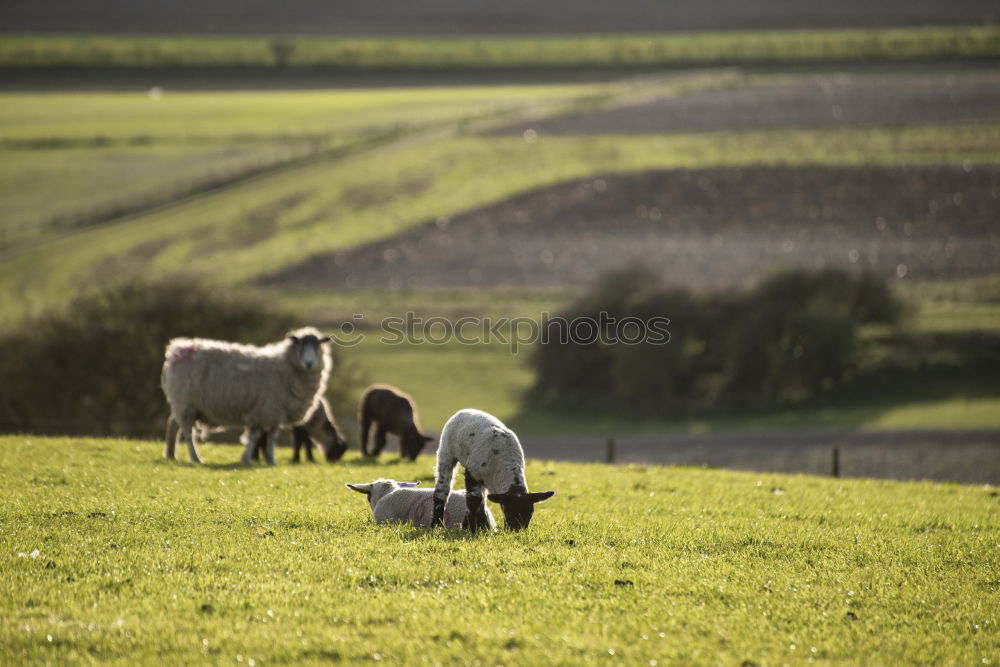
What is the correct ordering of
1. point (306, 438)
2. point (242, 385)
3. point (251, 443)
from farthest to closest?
point (306, 438), point (251, 443), point (242, 385)

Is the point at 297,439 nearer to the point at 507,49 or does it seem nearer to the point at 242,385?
the point at 242,385

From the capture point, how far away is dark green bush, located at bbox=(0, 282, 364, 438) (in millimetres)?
34469

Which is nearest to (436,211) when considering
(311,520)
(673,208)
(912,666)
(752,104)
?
(673,208)

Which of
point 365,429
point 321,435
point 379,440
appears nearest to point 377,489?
point 321,435

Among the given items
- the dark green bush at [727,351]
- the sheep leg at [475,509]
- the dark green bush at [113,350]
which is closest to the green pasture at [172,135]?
the dark green bush at [727,351]

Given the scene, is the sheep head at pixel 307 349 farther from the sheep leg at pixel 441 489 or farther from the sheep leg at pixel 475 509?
the sheep leg at pixel 475 509

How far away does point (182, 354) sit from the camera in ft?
68.3

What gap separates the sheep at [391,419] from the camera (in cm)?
2284

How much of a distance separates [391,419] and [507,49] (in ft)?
367

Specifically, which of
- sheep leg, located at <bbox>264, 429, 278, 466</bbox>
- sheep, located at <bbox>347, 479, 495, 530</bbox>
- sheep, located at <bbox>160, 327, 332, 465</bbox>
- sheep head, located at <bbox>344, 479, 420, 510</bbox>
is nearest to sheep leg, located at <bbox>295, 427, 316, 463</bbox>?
sheep leg, located at <bbox>264, 429, 278, 466</bbox>

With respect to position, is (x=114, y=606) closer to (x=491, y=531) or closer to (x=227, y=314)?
(x=491, y=531)

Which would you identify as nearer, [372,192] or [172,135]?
[372,192]

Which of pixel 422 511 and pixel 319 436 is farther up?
pixel 422 511

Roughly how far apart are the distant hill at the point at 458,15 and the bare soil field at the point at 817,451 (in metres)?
92.7
